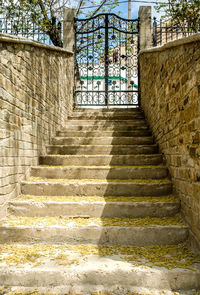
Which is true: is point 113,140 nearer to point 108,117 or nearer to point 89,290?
point 108,117

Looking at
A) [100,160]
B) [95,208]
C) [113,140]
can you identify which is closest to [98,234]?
[95,208]

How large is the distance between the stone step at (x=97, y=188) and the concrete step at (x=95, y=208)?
9.9 inches

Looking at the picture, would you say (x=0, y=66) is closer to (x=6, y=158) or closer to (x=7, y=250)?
(x=6, y=158)

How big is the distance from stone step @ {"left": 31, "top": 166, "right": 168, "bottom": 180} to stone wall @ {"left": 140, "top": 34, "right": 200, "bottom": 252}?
25 centimetres

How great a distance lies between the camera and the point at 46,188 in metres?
2.94

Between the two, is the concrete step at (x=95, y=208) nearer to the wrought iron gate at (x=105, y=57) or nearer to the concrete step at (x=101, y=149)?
the concrete step at (x=101, y=149)

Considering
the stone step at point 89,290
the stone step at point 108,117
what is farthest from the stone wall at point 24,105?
the stone step at point 89,290

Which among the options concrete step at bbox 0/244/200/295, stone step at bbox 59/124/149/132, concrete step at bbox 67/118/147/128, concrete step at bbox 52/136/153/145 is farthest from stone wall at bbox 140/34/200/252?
concrete step at bbox 67/118/147/128

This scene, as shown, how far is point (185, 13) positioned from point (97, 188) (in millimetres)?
5440

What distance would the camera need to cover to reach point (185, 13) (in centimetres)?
564

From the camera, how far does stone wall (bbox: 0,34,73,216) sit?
101 inches

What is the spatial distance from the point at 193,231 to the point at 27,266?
1603mm

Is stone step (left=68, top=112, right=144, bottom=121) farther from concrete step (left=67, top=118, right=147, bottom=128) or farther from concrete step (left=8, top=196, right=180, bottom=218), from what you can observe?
concrete step (left=8, top=196, right=180, bottom=218)

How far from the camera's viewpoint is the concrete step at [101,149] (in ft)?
12.6
